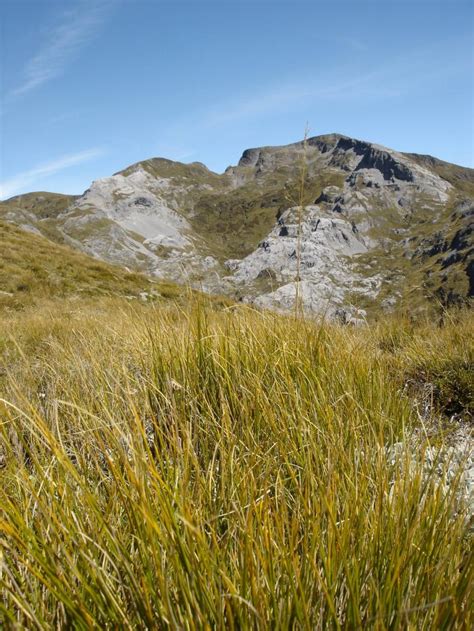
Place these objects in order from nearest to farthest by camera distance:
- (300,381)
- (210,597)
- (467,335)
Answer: (210,597)
(300,381)
(467,335)

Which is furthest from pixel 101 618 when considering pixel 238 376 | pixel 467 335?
pixel 467 335

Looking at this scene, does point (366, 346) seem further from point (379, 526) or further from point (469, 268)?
point (469, 268)

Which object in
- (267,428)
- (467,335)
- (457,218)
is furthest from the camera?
(457,218)

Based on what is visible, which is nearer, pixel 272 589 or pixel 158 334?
pixel 272 589

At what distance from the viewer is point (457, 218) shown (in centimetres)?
18488

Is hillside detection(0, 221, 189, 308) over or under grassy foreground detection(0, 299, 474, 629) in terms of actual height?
over

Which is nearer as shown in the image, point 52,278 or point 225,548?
point 225,548

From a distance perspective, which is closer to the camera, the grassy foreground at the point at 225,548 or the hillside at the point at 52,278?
the grassy foreground at the point at 225,548

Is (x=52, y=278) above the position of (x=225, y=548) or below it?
above

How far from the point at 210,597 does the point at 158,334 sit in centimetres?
258

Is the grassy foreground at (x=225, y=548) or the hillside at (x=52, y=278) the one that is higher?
the hillside at (x=52, y=278)

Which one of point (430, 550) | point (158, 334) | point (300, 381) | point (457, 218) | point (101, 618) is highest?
point (457, 218)

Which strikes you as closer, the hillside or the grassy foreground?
the grassy foreground

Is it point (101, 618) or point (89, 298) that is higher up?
point (89, 298)
